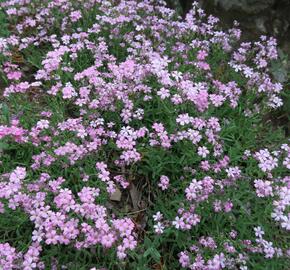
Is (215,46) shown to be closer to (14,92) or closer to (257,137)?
(257,137)

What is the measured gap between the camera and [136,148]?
13.0 ft

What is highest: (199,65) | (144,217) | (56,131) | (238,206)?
(199,65)

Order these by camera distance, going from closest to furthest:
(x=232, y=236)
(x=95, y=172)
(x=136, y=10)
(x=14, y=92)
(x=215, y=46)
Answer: (x=232, y=236)
(x=95, y=172)
(x=14, y=92)
(x=215, y=46)
(x=136, y=10)

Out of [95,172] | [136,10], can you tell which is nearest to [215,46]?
[136,10]

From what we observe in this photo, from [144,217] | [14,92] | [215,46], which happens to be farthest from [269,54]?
[14,92]

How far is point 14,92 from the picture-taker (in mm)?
4242

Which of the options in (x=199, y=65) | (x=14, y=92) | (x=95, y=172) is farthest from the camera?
(x=199, y=65)

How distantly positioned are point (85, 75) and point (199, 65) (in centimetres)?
127

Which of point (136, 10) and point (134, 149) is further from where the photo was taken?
point (136, 10)

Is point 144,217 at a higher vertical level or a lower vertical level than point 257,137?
lower

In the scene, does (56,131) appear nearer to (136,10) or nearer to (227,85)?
(227,85)

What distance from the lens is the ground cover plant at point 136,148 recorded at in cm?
326

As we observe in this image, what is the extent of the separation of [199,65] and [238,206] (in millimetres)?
1692

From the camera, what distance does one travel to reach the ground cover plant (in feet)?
10.7
